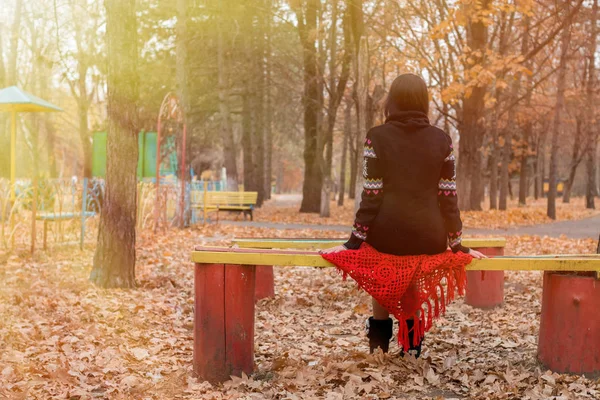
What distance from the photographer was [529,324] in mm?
5934

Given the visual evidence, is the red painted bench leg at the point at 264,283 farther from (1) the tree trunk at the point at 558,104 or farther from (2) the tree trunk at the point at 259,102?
(2) the tree trunk at the point at 259,102

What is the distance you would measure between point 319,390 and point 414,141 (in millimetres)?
1663

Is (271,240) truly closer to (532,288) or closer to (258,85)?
(532,288)

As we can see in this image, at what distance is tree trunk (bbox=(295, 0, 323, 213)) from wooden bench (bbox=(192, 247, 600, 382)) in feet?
58.2

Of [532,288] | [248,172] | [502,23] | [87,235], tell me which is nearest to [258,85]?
[248,172]

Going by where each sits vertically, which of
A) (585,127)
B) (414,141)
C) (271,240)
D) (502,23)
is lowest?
(271,240)

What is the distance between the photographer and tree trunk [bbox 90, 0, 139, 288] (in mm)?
7285

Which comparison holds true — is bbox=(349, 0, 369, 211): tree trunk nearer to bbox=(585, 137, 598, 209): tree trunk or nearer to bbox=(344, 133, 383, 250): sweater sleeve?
bbox=(344, 133, 383, 250): sweater sleeve

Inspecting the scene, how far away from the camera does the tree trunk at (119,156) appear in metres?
7.29

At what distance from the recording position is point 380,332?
4.53 metres

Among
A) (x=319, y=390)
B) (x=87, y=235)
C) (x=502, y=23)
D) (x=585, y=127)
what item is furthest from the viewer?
(x=585, y=127)

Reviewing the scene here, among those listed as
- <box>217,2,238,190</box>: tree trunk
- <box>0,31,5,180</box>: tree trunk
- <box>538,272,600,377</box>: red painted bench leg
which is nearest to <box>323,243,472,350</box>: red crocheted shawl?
<box>538,272,600,377</box>: red painted bench leg

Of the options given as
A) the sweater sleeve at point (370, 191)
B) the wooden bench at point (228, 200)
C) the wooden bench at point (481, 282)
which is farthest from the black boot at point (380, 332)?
the wooden bench at point (228, 200)

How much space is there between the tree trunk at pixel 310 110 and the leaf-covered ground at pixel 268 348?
48.5ft
